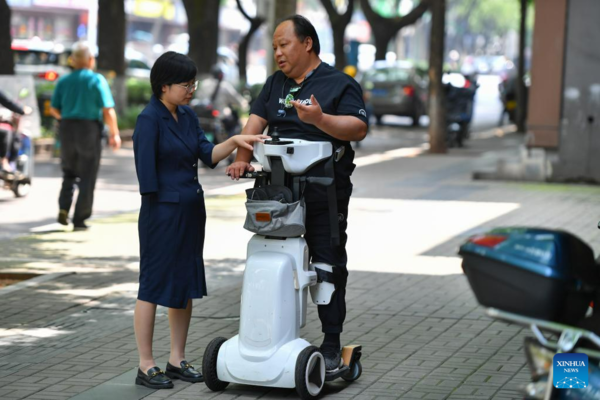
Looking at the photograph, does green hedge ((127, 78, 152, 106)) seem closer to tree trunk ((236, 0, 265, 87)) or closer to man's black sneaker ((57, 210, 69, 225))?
tree trunk ((236, 0, 265, 87))

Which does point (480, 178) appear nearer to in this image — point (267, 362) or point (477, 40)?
point (267, 362)

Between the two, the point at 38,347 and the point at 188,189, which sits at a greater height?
the point at 188,189

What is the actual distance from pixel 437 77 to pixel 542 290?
17.9 meters

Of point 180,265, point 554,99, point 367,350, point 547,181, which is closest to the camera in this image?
point 180,265

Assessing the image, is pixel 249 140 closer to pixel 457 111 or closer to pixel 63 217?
pixel 63 217

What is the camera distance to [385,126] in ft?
99.9

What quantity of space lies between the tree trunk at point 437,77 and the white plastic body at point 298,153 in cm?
1590

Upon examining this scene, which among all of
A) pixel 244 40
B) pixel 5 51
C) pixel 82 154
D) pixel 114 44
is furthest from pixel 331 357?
pixel 244 40

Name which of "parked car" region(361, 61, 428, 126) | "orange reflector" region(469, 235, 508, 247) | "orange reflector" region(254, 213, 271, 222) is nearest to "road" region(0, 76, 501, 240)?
"parked car" region(361, 61, 428, 126)

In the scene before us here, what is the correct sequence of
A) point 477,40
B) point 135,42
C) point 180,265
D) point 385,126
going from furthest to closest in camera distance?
point 477,40 → point 135,42 → point 385,126 → point 180,265

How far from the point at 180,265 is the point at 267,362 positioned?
729mm

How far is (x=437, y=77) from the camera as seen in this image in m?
21.2

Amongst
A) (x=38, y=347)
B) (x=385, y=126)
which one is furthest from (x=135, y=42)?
(x=38, y=347)

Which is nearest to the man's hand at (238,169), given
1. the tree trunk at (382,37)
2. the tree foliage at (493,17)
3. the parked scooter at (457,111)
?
the parked scooter at (457,111)
